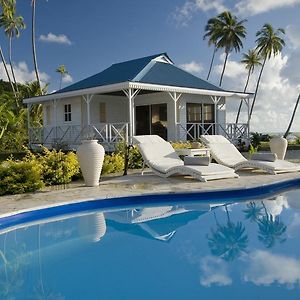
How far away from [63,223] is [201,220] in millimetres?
2549

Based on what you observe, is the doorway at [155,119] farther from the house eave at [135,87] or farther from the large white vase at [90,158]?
the large white vase at [90,158]

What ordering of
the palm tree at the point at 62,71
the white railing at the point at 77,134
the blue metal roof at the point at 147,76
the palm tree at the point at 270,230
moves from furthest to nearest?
the palm tree at the point at 62,71
the blue metal roof at the point at 147,76
the white railing at the point at 77,134
the palm tree at the point at 270,230

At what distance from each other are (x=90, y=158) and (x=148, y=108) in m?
11.1

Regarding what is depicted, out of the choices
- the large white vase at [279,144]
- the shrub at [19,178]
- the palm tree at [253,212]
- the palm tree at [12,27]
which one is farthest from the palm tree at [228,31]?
the shrub at [19,178]

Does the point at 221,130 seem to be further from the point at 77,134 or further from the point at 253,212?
the point at 253,212

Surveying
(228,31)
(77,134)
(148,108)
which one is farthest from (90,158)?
(228,31)

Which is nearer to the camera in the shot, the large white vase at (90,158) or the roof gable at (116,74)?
Result: the large white vase at (90,158)

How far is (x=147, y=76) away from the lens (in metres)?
17.1

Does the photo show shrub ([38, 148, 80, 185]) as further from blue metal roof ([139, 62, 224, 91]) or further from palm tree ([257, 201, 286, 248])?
blue metal roof ([139, 62, 224, 91])

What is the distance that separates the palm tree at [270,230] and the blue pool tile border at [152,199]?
45.8 inches

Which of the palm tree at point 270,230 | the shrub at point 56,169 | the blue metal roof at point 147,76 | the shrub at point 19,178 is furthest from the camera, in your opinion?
the blue metal roof at point 147,76

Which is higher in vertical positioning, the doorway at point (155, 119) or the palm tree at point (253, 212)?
the doorway at point (155, 119)

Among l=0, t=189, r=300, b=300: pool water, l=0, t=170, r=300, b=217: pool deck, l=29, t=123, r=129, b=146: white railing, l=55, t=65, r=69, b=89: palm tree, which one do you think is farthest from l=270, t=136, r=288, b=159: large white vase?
l=55, t=65, r=69, b=89: palm tree

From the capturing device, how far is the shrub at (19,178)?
838cm
